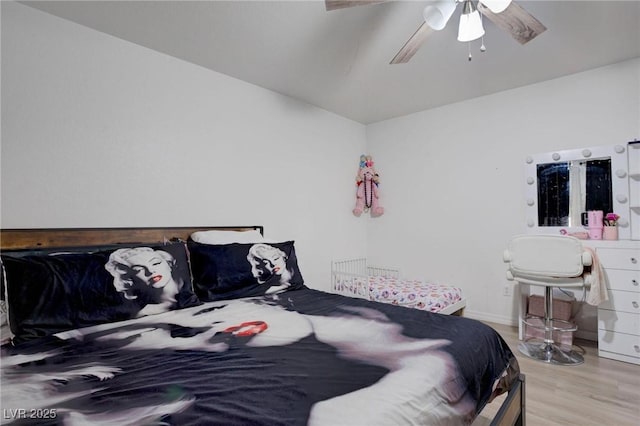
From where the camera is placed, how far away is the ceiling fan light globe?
6.01 ft

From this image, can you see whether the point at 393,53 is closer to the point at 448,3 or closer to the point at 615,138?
the point at 448,3

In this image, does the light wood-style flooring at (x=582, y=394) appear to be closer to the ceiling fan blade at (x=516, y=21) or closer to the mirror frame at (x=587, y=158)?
the mirror frame at (x=587, y=158)

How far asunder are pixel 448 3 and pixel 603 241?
2.33 metres

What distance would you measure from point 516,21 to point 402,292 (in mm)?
2311

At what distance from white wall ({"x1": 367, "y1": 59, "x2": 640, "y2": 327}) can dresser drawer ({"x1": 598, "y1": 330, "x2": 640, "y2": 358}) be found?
784 mm

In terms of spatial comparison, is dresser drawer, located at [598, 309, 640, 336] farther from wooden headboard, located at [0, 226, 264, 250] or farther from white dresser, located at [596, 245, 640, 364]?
wooden headboard, located at [0, 226, 264, 250]

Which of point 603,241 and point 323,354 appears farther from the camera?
point 603,241

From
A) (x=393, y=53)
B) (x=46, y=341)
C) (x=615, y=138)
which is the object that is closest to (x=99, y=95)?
(x=46, y=341)

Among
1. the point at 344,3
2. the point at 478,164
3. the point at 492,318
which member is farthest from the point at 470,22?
the point at 492,318

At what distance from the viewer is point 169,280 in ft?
5.99

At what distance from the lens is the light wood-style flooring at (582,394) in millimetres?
1773

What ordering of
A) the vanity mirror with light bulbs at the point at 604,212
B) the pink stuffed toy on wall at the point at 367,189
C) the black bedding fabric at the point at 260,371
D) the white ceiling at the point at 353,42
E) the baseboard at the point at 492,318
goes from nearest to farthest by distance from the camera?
the black bedding fabric at the point at 260,371 < the white ceiling at the point at 353,42 < the vanity mirror with light bulbs at the point at 604,212 < the baseboard at the point at 492,318 < the pink stuffed toy on wall at the point at 367,189

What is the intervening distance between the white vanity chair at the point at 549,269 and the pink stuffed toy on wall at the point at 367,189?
6.21 feet

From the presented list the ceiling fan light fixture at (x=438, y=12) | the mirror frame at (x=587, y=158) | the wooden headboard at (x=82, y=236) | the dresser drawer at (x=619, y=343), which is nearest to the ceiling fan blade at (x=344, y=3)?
the ceiling fan light fixture at (x=438, y=12)
